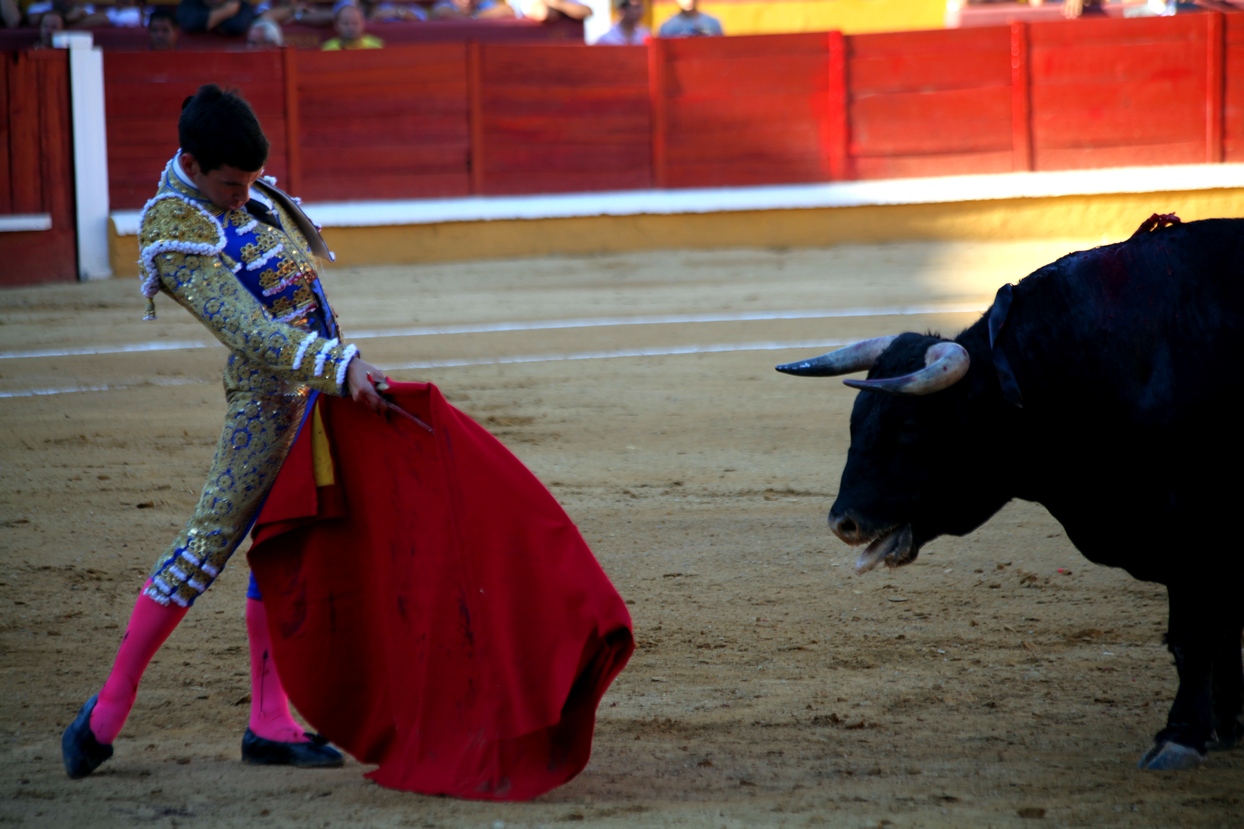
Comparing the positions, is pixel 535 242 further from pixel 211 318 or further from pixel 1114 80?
pixel 211 318

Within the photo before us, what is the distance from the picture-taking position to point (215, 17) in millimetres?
9492

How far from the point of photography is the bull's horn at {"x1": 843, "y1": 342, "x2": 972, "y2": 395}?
7.29 ft

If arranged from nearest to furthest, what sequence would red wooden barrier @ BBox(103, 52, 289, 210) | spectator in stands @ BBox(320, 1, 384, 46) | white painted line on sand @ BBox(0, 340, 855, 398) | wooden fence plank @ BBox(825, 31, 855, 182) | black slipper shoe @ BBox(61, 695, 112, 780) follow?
1. black slipper shoe @ BBox(61, 695, 112, 780)
2. white painted line on sand @ BBox(0, 340, 855, 398)
3. red wooden barrier @ BBox(103, 52, 289, 210)
4. spectator in stands @ BBox(320, 1, 384, 46)
5. wooden fence plank @ BBox(825, 31, 855, 182)

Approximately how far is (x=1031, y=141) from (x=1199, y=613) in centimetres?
822

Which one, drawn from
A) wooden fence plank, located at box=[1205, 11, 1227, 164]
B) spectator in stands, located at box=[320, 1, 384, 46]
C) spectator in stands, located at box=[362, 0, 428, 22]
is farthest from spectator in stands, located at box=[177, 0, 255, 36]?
wooden fence plank, located at box=[1205, 11, 1227, 164]

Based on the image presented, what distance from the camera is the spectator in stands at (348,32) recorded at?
9.35m

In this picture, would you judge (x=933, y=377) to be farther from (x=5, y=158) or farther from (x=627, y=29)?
(x=627, y=29)

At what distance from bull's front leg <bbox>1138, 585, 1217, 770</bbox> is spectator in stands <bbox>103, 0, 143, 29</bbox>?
9345mm

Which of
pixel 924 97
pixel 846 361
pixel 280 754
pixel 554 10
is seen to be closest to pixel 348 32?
pixel 554 10

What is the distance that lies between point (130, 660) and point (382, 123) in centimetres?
759

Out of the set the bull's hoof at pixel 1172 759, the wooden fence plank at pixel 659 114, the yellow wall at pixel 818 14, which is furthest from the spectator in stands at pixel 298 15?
the bull's hoof at pixel 1172 759

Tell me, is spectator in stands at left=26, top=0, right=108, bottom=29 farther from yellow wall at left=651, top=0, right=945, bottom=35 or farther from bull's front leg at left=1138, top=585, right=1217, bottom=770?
bull's front leg at left=1138, top=585, right=1217, bottom=770

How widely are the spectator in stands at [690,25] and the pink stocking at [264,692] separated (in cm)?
820

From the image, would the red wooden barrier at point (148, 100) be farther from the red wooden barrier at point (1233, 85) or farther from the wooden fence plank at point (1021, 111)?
the red wooden barrier at point (1233, 85)
